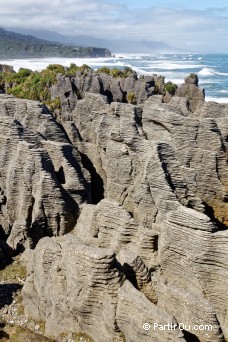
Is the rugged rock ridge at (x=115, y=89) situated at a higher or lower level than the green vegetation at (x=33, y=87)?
higher

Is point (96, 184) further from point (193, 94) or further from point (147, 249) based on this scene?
point (193, 94)

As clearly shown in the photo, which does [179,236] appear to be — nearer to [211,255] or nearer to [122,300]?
[211,255]

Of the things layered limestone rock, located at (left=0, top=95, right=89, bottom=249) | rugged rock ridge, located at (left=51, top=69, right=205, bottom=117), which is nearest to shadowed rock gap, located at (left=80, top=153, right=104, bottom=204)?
layered limestone rock, located at (left=0, top=95, right=89, bottom=249)

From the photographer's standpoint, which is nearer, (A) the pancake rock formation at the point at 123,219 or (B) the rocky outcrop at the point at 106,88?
(A) the pancake rock formation at the point at 123,219

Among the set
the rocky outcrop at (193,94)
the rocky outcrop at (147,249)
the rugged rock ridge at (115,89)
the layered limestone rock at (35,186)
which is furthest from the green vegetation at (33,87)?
the rocky outcrop at (147,249)

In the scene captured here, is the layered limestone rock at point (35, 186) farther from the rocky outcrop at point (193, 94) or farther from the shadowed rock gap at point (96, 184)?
the rocky outcrop at point (193, 94)

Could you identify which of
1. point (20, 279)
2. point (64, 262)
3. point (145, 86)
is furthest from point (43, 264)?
point (145, 86)

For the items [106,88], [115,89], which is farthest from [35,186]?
[106,88]
